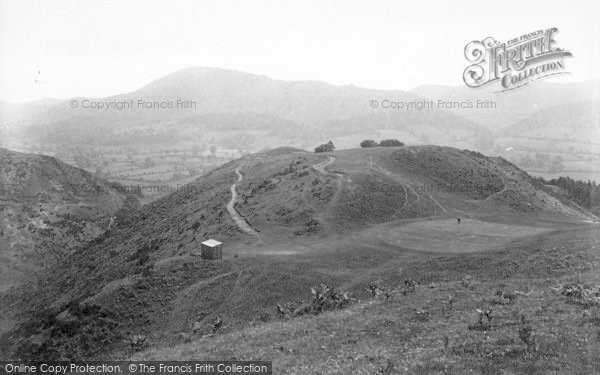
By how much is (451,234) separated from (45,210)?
10399 centimetres

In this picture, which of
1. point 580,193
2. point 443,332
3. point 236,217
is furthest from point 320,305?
point 580,193

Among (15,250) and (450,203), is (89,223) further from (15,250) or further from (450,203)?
(450,203)

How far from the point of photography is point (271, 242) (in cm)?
4512

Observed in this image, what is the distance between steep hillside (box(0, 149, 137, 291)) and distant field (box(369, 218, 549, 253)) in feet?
242

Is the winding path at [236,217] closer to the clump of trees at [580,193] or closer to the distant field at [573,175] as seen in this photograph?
the clump of trees at [580,193]

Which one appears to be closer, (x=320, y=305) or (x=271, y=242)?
(x=320, y=305)

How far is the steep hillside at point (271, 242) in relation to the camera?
3369 cm

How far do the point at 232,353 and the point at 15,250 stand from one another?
91.4 meters

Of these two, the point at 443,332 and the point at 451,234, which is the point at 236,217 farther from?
the point at 443,332

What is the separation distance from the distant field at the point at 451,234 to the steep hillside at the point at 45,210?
73.9 m

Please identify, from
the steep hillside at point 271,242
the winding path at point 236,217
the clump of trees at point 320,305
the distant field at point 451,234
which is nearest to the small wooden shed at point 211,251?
the steep hillside at point 271,242

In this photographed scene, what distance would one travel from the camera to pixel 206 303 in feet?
110

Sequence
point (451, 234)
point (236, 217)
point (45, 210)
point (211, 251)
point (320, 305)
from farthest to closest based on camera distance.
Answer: point (45, 210)
point (236, 217)
point (451, 234)
point (211, 251)
point (320, 305)

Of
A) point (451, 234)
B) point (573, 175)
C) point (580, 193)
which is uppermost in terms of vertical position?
point (451, 234)
